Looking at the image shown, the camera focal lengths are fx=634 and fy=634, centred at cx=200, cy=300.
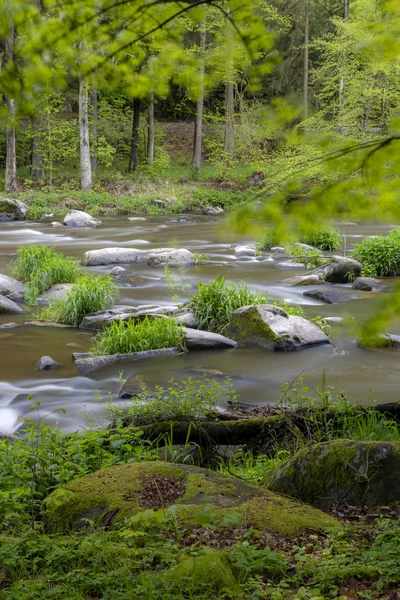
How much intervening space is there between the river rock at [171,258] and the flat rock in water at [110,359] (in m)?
6.89

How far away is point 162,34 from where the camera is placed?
117 inches

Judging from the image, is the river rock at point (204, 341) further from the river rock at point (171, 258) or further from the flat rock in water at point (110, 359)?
the river rock at point (171, 258)

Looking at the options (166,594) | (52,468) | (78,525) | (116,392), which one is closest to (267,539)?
(166,594)

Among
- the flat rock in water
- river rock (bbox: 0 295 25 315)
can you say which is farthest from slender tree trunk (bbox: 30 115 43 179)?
the flat rock in water

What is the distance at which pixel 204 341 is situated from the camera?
28.6 feet

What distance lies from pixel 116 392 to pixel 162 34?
492cm

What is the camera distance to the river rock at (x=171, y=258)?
15273 millimetres

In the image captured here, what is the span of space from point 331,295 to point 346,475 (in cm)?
795

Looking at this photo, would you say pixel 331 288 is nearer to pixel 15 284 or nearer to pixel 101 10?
pixel 15 284

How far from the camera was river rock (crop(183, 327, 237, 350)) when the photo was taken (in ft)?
28.4

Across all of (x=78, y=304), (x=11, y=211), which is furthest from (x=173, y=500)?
(x=11, y=211)

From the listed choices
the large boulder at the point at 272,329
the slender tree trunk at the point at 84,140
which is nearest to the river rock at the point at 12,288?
the large boulder at the point at 272,329

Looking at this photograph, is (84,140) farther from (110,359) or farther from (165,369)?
(165,369)

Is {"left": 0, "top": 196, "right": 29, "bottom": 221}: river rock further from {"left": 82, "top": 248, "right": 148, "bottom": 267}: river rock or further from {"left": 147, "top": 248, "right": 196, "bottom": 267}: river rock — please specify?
{"left": 147, "top": 248, "right": 196, "bottom": 267}: river rock
